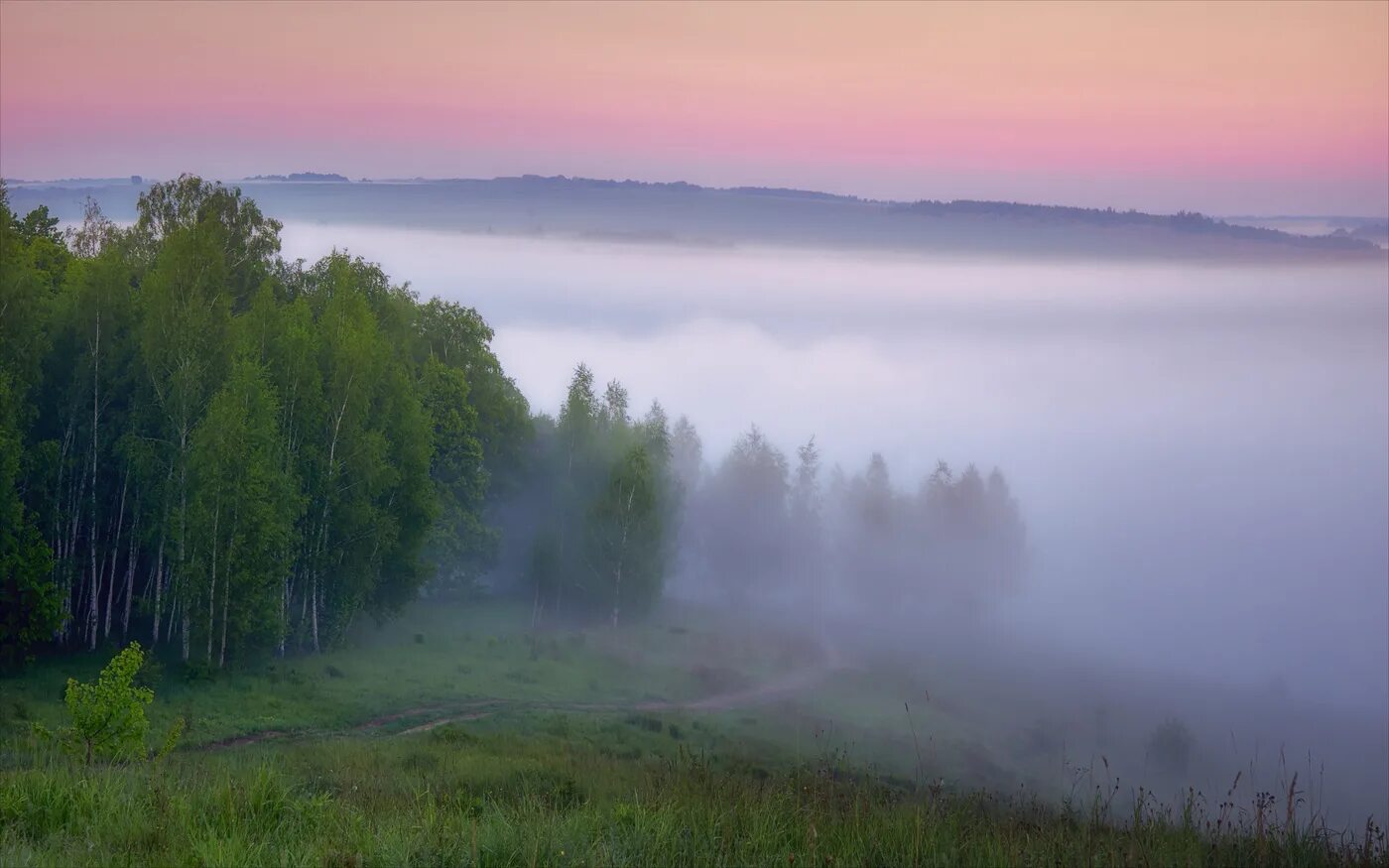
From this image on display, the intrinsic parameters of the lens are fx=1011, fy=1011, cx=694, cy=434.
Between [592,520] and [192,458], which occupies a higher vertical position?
[192,458]

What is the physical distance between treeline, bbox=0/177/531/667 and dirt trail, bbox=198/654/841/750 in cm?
566

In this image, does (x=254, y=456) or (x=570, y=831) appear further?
(x=254, y=456)

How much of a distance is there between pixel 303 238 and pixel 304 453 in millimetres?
27781

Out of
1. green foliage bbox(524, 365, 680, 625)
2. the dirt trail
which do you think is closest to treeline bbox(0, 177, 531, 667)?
the dirt trail

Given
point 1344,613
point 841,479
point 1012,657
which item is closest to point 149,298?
point 1012,657

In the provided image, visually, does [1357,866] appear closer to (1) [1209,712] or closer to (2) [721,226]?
(1) [1209,712]

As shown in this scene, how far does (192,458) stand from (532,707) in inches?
473

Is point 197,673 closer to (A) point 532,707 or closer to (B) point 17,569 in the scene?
(B) point 17,569

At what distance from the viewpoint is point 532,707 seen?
30.5 meters

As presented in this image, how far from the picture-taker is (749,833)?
7215mm

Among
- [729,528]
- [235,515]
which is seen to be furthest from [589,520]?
[729,528]

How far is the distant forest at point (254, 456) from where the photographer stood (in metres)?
28.1

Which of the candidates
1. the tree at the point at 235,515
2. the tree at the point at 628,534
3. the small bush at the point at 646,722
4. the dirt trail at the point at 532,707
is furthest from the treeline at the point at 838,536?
the tree at the point at 235,515

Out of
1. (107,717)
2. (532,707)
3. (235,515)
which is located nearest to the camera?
(107,717)
